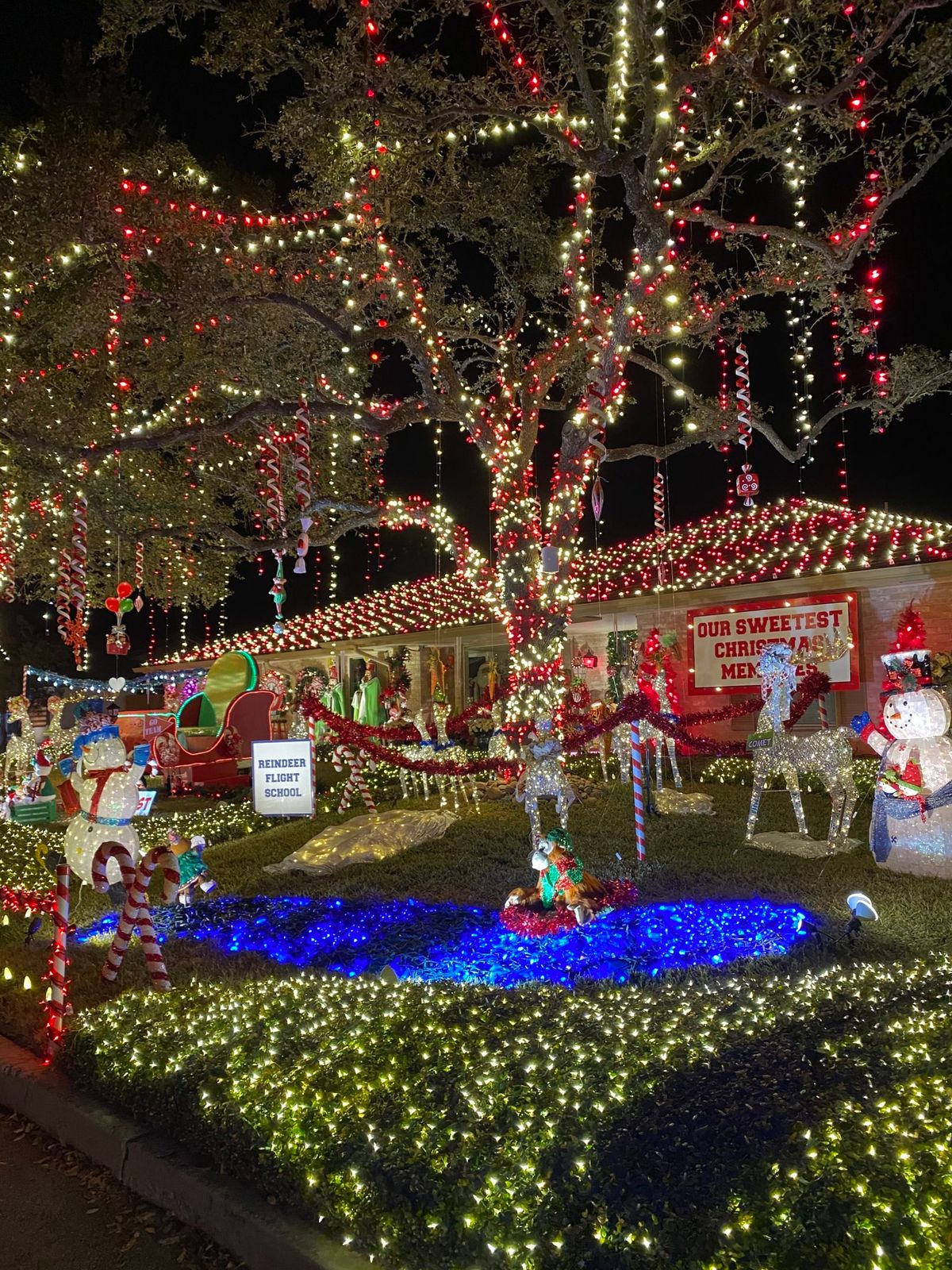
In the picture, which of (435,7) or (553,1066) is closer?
Result: (553,1066)

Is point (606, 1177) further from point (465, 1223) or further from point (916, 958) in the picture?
point (916, 958)

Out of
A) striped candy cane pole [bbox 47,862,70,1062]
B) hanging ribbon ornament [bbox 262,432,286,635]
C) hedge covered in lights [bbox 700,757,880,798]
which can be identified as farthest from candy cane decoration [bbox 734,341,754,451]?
striped candy cane pole [bbox 47,862,70,1062]

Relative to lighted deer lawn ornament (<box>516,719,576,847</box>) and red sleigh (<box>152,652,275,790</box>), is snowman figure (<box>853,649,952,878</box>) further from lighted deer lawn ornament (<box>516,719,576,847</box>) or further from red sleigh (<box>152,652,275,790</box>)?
red sleigh (<box>152,652,275,790</box>)

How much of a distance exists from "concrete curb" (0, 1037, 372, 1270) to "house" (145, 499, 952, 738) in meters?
10.8

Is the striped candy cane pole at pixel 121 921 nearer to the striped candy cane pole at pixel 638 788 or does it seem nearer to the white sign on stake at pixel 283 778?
the striped candy cane pole at pixel 638 788

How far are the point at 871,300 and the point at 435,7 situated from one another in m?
6.56

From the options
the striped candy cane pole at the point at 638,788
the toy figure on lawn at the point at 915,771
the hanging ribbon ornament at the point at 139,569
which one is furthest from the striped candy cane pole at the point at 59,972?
the hanging ribbon ornament at the point at 139,569

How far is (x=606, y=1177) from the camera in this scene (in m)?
3.18

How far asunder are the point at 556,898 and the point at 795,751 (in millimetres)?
3689

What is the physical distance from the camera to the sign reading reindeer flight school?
16.8 m

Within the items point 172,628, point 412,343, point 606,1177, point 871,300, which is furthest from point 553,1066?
point 172,628

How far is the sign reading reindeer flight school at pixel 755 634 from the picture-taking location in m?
16.8

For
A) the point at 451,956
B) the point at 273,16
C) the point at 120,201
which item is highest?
the point at 273,16

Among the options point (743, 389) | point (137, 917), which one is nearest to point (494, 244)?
point (743, 389)
